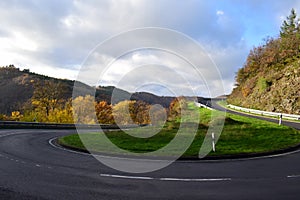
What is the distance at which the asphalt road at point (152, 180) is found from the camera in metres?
6.41

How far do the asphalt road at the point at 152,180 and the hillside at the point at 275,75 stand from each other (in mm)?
30999

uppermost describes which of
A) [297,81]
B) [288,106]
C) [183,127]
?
[297,81]

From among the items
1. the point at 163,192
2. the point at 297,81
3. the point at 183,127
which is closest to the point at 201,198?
the point at 163,192

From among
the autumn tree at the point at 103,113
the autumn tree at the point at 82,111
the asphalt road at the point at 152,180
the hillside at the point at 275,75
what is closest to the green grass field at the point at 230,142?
the asphalt road at the point at 152,180

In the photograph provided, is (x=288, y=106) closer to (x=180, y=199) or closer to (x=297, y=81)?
(x=297, y=81)

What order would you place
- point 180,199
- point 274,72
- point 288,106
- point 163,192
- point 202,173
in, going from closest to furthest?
point 180,199 → point 163,192 → point 202,173 → point 288,106 → point 274,72

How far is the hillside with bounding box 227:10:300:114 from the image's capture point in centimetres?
3972

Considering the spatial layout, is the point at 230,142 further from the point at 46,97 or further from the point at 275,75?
the point at 46,97

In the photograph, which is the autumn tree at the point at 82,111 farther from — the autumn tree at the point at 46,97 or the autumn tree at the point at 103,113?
the autumn tree at the point at 46,97

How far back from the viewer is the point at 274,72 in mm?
50656

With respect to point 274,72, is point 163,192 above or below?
below

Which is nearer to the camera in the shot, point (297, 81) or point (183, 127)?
point (183, 127)

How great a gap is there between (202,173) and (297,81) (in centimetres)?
3738

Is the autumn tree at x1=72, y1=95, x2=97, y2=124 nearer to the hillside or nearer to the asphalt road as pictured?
the hillside
